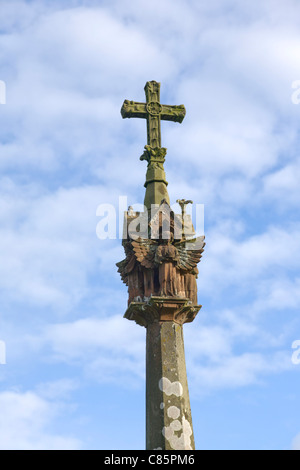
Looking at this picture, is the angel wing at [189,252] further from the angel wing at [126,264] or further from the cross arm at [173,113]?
the cross arm at [173,113]

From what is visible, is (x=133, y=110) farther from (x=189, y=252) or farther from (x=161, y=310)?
(x=161, y=310)

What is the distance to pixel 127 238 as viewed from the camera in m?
15.5

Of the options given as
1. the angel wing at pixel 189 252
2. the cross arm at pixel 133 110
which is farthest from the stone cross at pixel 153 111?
the angel wing at pixel 189 252

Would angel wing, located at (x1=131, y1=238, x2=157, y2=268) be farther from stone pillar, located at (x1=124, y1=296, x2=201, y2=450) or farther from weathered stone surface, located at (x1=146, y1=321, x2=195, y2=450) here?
weathered stone surface, located at (x1=146, y1=321, x2=195, y2=450)

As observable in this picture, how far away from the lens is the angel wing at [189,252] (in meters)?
15.2

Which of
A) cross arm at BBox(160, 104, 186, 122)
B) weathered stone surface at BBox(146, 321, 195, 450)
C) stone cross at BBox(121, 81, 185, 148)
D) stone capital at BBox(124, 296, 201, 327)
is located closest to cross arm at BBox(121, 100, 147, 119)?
stone cross at BBox(121, 81, 185, 148)

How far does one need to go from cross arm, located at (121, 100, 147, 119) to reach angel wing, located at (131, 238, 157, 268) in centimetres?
390

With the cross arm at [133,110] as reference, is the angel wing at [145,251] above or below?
below

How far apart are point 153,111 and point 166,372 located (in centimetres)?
703

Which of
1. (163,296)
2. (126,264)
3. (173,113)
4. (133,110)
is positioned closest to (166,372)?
(163,296)

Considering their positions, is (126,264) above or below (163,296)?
above

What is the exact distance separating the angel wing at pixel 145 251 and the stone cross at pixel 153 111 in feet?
9.82

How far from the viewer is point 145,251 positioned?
1497 cm
